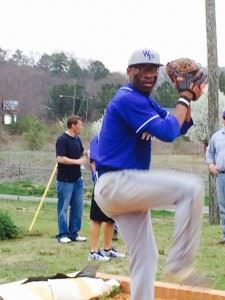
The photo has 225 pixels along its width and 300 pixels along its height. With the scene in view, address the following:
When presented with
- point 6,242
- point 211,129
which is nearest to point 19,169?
point 211,129

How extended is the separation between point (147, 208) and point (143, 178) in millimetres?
218

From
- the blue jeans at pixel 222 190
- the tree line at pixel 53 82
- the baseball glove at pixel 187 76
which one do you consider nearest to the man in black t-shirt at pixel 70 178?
the blue jeans at pixel 222 190

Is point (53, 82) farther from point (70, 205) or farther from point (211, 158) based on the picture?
point (211, 158)

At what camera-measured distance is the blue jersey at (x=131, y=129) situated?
4582 mm

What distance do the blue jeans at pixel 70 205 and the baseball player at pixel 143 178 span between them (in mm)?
5134

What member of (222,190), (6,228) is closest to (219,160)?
(222,190)

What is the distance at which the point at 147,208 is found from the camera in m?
4.75

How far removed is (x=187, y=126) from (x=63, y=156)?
4896 mm

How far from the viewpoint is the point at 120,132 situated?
4742 millimetres

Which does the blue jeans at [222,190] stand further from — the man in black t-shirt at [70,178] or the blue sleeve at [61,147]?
the blue sleeve at [61,147]

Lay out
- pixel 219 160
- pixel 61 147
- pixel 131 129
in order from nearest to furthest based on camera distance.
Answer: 1. pixel 131 129
2. pixel 219 160
3. pixel 61 147

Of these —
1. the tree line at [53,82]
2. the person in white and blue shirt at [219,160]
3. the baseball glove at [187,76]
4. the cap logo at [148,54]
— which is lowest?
the person in white and blue shirt at [219,160]

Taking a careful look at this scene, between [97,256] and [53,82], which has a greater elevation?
[53,82]

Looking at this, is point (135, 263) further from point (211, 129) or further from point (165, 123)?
point (211, 129)
